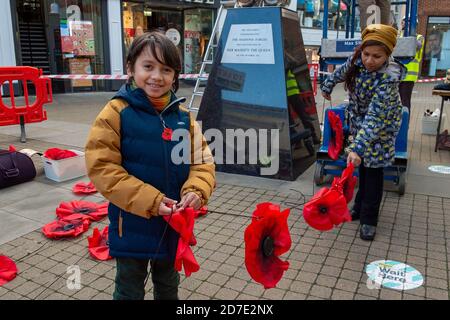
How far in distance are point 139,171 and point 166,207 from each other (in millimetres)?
232

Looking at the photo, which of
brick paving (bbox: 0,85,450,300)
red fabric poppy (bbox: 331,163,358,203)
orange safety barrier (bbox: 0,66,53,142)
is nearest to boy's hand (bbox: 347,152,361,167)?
red fabric poppy (bbox: 331,163,358,203)

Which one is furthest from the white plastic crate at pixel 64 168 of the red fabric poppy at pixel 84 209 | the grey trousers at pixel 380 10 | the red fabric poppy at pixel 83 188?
the grey trousers at pixel 380 10

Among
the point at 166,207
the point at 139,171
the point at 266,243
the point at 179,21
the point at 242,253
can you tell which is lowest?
the point at 242,253

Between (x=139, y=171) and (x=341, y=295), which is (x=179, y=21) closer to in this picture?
(x=341, y=295)

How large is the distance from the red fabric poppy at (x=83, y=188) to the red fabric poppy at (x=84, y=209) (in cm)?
35

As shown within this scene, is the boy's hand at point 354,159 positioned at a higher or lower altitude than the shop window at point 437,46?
lower

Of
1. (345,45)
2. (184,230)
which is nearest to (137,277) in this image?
(184,230)

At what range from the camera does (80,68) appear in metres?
14.3

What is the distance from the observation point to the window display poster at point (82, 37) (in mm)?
13797

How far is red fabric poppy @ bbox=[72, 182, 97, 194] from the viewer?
15.9 ft

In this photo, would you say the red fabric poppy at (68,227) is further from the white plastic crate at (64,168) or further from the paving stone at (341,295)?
the paving stone at (341,295)

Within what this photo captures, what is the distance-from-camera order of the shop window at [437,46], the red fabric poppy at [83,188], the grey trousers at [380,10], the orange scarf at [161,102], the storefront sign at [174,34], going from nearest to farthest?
the orange scarf at [161,102], the red fabric poppy at [83,188], the grey trousers at [380,10], the storefront sign at [174,34], the shop window at [437,46]
